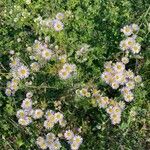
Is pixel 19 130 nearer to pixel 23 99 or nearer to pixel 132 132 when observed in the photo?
pixel 23 99

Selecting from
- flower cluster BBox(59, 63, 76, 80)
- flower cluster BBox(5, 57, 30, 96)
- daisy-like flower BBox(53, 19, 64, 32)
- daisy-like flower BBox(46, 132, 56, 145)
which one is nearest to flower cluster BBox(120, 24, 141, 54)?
flower cluster BBox(59, 63, 76, 80)

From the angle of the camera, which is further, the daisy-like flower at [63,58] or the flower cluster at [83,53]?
the flower cluster at [83,53]

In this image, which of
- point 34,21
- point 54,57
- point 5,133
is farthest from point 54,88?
point 34,21

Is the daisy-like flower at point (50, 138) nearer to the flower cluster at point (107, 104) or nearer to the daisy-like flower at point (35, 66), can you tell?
the flower cluster at point (107, 104)

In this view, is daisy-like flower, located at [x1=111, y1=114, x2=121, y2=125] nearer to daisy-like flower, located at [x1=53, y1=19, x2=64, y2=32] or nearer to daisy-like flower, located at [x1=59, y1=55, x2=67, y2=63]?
daisy-like flower, located at [x1=59, y1=55, x2=67, y2=63]

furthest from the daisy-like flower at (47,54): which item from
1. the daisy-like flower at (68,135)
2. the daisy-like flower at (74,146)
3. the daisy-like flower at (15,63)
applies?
the daisy-like flower at (74,146)

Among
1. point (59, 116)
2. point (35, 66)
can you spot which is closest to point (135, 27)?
point (35, 66)
